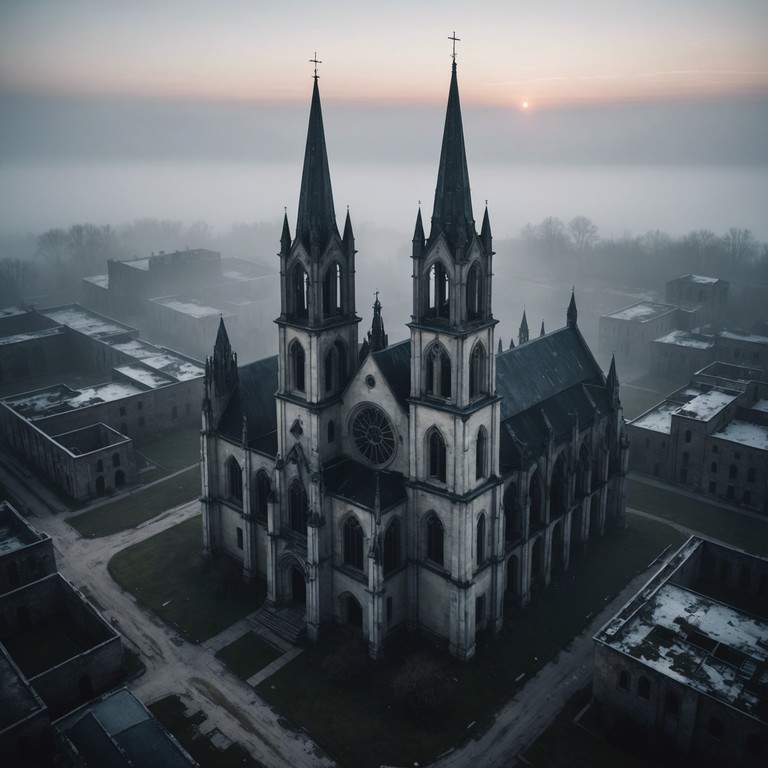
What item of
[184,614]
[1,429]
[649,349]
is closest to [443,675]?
[184,614]

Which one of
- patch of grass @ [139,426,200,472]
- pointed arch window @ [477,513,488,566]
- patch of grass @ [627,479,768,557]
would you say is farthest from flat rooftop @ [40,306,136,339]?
pointed arch window @ [477,513,488,566]

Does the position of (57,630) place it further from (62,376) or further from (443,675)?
(62,376)

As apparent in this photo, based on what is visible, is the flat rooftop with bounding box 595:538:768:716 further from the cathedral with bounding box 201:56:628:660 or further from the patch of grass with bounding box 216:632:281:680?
the patch of grass with bounding box 216:632:281:680

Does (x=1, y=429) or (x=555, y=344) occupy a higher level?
(x=555, y=344)

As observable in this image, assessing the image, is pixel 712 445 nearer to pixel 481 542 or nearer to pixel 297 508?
pixel 481 542

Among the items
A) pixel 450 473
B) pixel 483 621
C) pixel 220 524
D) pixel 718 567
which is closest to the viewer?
pixel 450 473

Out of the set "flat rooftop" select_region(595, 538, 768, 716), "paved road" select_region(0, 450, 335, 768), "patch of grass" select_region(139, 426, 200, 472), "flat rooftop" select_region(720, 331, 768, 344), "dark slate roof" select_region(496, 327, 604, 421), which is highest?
"dark slate roof" select_region(496, 327, 604, 421)

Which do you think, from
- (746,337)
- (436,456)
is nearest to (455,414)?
(436,456)

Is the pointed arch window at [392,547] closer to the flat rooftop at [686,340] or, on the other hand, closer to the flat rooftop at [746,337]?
the flat rooftop at [686,340]
